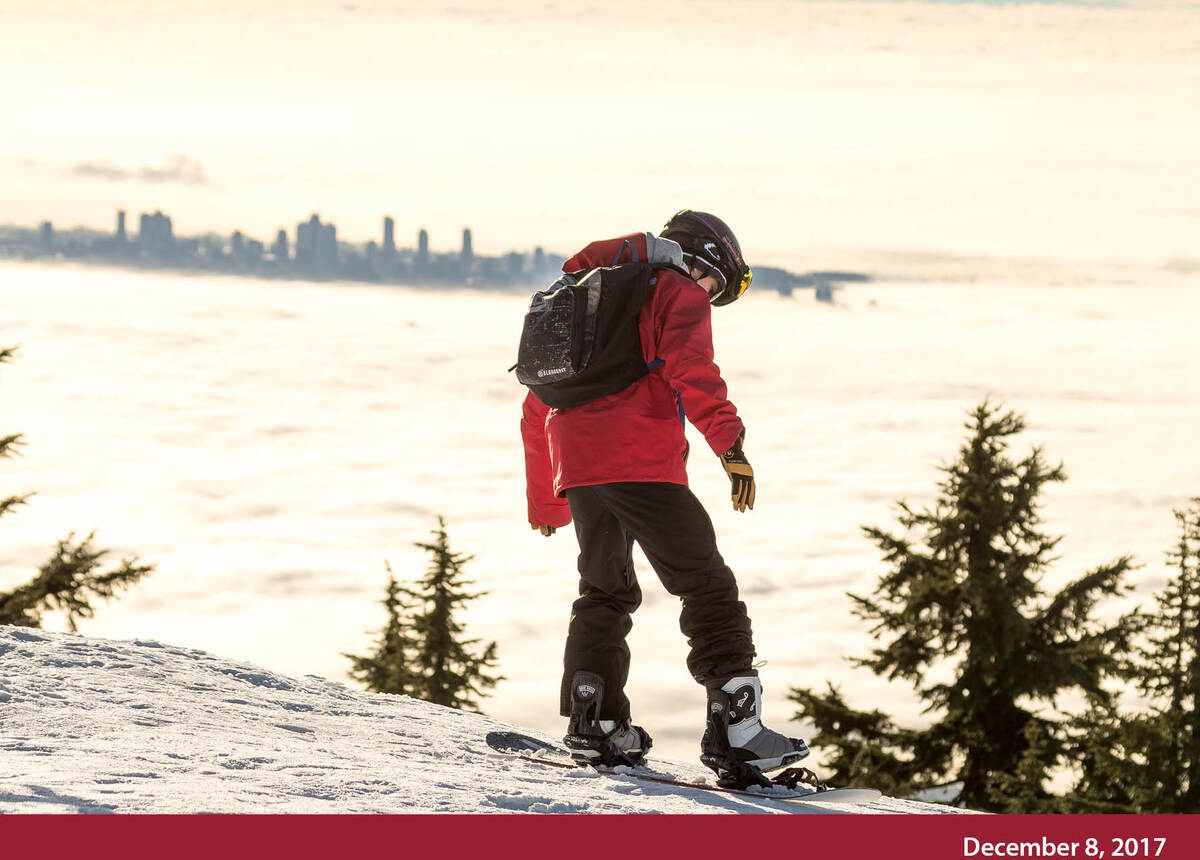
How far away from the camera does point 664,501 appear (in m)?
5.67

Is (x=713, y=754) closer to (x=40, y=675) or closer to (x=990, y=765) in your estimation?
Answer: (x=40, y=675)

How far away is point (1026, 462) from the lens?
82.2ft

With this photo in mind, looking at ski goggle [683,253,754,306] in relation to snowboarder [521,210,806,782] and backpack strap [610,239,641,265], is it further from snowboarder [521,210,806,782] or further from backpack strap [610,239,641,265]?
backpack strap [610,239,641,265]

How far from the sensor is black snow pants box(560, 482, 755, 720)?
567 centimetres

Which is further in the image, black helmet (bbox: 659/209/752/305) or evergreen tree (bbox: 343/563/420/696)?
evergreen tree (bbox: 343/563/420/696)

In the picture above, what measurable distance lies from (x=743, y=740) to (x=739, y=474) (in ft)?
3.95

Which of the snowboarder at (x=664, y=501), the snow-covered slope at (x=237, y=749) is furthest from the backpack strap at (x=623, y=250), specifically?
the snow-covered slope at (x=237, y=749)

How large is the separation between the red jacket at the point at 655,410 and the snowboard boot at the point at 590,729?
87cm

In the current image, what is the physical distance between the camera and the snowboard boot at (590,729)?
6.09 m

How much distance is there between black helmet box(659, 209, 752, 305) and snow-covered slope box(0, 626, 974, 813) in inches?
88.1

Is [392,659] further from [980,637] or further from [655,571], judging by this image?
[655,571]
